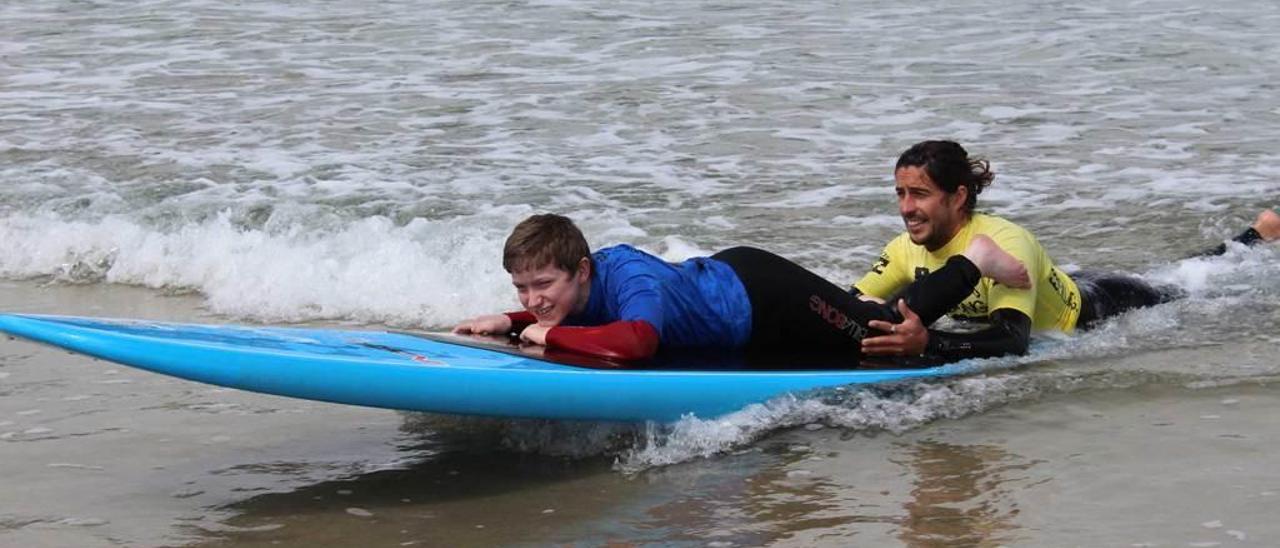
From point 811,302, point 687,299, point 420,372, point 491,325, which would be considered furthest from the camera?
point 811,302

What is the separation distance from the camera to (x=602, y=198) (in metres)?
9.23

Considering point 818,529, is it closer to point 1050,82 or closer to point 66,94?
point 1050,82

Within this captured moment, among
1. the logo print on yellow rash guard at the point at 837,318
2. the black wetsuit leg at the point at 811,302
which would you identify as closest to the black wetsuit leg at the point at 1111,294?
the black wetsuit leg at the point at 811,302

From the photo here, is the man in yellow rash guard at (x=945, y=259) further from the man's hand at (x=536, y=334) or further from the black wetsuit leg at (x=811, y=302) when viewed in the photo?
the man's hand at (x=536, y=334)

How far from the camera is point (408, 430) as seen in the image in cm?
527

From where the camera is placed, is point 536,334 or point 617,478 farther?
point 536,334

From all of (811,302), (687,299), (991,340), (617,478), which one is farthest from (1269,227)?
(617,478)

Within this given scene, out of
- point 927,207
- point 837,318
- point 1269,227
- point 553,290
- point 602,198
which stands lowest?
point 837,318

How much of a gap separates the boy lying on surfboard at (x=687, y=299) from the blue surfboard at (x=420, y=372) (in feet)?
0.39

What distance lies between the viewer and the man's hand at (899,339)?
18.3 ft

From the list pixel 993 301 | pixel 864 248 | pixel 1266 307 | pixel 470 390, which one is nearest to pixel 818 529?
pixel 470 390

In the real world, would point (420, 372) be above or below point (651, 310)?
below

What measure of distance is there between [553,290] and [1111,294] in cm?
270

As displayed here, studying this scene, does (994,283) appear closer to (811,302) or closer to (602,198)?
(811,302)
